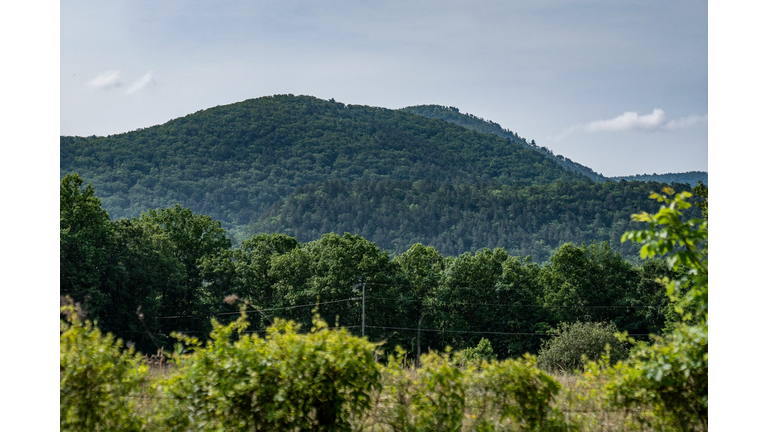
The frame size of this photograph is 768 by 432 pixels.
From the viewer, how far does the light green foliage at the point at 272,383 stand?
3.20 meters

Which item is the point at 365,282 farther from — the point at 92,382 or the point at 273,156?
the point at 273,156

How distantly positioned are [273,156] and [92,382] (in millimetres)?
72494

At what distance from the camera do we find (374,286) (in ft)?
87.9

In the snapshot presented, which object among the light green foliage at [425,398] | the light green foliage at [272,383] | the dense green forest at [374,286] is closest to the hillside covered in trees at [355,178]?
the dense green forest at [374,286]

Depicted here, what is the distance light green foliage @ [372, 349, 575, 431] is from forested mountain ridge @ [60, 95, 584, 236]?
4766cm

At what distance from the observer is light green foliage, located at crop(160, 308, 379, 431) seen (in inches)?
126

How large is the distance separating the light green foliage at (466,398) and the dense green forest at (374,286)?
21.1 meters

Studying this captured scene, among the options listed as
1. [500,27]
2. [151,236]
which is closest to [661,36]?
[500,27]

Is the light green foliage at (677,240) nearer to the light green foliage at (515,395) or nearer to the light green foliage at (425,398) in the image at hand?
the light green foliage at (515,395)

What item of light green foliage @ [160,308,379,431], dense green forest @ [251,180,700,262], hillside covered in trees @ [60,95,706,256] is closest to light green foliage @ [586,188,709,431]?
light green foliage @ [160,308,379,431]

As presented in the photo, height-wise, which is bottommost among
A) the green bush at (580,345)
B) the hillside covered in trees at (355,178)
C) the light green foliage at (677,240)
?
the green bush at (580,345)

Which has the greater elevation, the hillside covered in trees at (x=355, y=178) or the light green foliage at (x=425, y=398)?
the hillside covered in trees at (x=355, y=178)

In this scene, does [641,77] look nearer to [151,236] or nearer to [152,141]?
[151,236]

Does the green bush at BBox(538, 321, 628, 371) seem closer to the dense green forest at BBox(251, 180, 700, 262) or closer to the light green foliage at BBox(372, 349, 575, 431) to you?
the light green foliage at BBox(372, 349, 575, 431)
